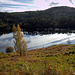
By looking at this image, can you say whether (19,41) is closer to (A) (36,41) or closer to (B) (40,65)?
(B) (40,65)

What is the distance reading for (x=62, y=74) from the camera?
8.87 ft

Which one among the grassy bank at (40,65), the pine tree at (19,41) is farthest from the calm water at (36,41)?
the grassy bank at (40,65)

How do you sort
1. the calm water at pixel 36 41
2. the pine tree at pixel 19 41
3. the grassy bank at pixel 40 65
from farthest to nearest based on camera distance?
the calm water at pixel 36 41, the pine tree at pixel 19 41, the grassy bank at pixel 40 65

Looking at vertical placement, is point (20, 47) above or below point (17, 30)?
below

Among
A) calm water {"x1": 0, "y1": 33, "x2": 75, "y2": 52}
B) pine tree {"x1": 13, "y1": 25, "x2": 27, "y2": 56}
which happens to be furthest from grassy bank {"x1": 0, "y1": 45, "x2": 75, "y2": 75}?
calm water {"x1": 0, "y1": 33, "x2": 75, "y2": 52}

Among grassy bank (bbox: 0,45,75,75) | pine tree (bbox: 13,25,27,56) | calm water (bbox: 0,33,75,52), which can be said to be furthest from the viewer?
calm water (bbox: 0,33,75,52)

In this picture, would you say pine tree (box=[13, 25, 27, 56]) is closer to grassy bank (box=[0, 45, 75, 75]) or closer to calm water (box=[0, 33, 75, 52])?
grassy bank (box=[0, 45, 75, 75])

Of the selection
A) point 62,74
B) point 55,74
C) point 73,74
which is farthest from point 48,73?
point 73,74

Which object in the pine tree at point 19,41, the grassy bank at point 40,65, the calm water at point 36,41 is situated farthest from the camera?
the calm water at point 36,41

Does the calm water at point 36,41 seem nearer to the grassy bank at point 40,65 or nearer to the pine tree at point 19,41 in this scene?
the pine tree at point 19,41

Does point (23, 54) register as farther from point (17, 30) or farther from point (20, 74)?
point (20, 74)

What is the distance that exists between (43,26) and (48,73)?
157 metres

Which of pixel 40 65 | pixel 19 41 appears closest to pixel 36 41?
pixel 19 41

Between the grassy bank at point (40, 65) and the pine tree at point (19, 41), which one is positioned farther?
the pine tree at point (19, 41)
